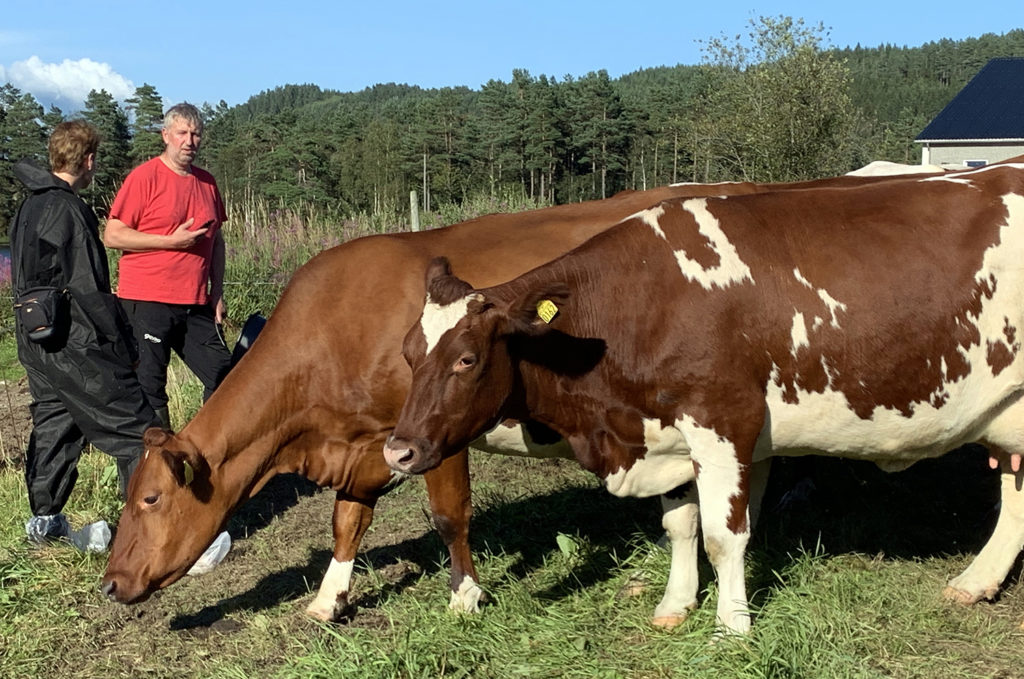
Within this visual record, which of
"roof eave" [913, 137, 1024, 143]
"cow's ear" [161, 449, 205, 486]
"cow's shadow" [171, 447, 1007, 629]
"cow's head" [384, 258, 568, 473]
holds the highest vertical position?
"roof eave" [913, 137, 1024, 143]

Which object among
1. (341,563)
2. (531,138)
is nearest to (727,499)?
(341,563)

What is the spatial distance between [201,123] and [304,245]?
30.3 ft

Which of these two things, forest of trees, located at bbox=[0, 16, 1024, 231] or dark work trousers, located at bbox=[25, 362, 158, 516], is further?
A: forest of trees, located at bbox=[0, 16, 1024, 231]

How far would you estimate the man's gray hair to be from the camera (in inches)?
234

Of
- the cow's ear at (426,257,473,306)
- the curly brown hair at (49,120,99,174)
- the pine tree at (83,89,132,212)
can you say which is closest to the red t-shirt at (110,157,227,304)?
the curly brown hair at (49,120,99,174)

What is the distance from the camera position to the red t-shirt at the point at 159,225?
5883mm

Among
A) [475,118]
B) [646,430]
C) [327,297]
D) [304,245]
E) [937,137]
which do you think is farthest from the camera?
[475,118]

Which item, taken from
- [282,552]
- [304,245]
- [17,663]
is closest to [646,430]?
[282,552]

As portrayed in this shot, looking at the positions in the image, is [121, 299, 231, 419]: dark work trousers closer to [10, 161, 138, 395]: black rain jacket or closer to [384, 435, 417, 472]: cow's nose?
[10, 161, 138, 395]: black rain jacket

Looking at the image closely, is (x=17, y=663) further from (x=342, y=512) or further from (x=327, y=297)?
(x=327, y=297)

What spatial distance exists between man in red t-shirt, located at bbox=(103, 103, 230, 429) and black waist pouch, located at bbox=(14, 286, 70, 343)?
23.1 inches

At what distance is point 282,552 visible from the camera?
5.98 metres

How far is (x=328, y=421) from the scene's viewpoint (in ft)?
16.0

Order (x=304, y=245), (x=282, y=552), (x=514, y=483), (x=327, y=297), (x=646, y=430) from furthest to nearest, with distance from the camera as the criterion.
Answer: (x=304, y=245)
(x=514, y=483)
(x=282, y=552)
(x=327, y=297)
(x=646, y=430)
